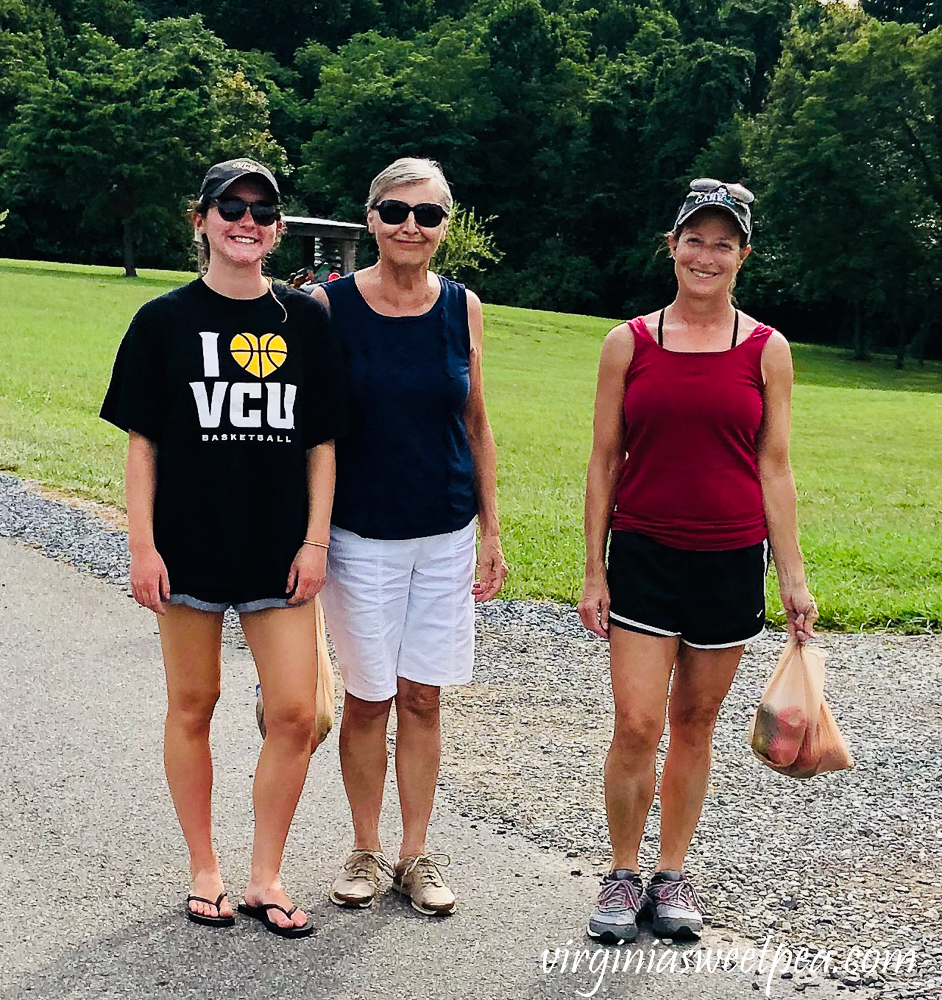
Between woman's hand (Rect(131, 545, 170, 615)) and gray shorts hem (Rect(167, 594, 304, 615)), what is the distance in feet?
0.15

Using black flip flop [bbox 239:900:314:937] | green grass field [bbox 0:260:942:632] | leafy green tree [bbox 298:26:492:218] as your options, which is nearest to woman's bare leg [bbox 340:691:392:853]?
black flip flop [bbox 239:900:314:937]

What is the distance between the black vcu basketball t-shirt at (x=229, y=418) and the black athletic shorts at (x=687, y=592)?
91cm

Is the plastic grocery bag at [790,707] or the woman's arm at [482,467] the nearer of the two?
the plastic grocery bag at [790,707]

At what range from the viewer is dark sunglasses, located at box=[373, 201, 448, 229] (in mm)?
3582

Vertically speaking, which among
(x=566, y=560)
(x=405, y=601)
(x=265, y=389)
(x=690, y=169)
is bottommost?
(x=566, y=560)

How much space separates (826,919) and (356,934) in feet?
4.42

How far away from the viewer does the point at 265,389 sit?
11.3ft

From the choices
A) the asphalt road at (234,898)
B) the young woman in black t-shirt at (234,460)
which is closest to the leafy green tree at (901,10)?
the asphalt road at (234,898)

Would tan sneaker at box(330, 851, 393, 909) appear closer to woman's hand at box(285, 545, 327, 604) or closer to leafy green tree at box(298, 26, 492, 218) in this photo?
woman's hand at box(285, 545, 327, 604)

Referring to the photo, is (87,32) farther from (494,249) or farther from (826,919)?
(826,919)

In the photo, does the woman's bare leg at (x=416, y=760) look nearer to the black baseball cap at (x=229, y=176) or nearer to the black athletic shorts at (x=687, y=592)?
the black athletic shorts at (x=687, y=592)

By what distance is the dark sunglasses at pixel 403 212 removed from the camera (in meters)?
3.58

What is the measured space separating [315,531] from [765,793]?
2.12 metres

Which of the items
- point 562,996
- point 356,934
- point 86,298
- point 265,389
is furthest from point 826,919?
point 86,298
